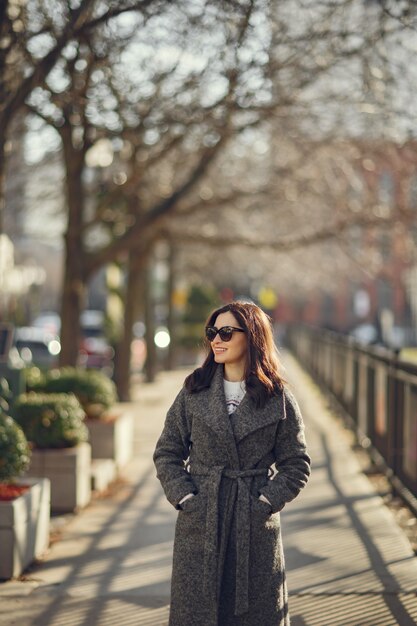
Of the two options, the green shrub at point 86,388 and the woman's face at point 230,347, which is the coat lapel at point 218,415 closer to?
the woman's face at point 230,347

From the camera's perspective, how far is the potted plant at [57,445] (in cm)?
970

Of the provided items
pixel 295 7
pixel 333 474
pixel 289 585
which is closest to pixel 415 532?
pixel 289 585

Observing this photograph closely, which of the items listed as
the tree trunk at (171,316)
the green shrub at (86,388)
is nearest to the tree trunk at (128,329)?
the green shrub at (86,388)

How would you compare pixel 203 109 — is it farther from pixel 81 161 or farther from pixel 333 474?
pixel 333 474

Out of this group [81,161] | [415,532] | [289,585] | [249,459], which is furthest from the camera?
[81,161]

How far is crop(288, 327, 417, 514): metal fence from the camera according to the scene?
9633mm

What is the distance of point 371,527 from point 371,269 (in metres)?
14.4

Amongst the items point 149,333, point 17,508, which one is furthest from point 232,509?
point 149,333

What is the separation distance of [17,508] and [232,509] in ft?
9.88

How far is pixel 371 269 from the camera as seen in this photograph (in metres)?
23.3

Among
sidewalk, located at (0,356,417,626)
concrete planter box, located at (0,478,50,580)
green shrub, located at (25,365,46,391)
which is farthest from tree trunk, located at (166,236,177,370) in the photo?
concrete planter box, located at (0,478,50,580)

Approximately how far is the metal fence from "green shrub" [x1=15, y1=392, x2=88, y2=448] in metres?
2.99

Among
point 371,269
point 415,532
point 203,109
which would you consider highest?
point 203,109

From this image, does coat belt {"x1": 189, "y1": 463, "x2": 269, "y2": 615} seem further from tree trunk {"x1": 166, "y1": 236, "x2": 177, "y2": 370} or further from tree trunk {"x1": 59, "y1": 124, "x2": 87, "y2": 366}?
tree trunk {"x1": 166, "y1": 236, "x2": 177, "y2": 370}
